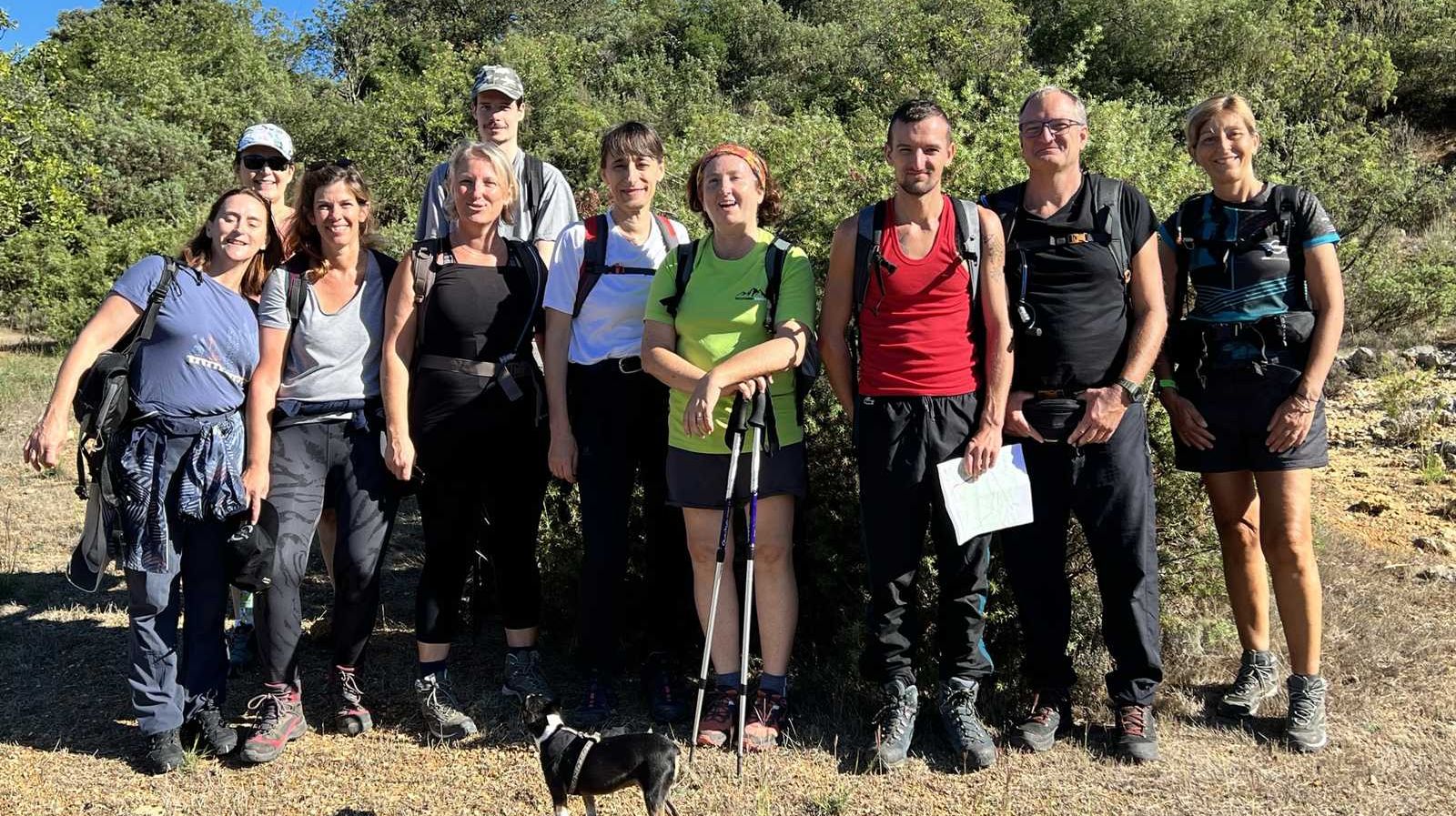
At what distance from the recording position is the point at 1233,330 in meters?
3.84

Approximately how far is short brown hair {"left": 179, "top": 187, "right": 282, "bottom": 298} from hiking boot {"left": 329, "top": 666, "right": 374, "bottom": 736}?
57.6 inches

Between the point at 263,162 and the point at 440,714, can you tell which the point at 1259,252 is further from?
the point at 263,162

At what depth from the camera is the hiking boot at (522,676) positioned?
4262 mm

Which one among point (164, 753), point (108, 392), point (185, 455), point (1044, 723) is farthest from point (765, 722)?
point (108, 392)

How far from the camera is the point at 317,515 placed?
4.06 metres

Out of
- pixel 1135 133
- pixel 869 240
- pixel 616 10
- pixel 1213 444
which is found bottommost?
pixel 1213 444

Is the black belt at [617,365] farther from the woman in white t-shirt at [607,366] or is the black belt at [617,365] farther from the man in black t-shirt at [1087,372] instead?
the man in black t-shirt at [1087,372]

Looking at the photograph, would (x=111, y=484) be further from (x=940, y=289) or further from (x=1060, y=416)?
(x=1060, y=416)

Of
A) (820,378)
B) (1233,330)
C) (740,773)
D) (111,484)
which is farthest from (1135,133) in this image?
(111,484)

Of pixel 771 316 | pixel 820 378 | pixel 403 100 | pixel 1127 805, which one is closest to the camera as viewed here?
pixel 1127 805

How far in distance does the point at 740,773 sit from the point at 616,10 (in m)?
35.9

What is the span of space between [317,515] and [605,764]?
1592mm

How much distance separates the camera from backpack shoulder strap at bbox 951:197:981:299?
140 inches

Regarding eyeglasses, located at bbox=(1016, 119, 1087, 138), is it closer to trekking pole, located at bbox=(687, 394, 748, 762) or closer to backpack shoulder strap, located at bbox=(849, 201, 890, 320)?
backpack shoulder strap, located at bbox=(849, 201, 890, 320)
